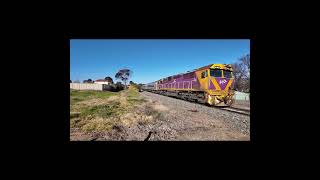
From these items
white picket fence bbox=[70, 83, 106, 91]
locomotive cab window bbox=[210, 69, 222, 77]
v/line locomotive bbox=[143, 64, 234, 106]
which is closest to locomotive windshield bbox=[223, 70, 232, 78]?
v/line locomotive bbox=[143, 64, 234, 106]

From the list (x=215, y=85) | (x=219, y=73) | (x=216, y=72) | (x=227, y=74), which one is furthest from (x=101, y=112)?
(x=227, y=74)

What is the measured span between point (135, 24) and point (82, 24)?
678 millimetres

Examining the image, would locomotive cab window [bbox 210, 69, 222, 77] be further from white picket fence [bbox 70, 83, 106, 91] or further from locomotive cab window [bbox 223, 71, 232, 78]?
white picket fence [bbox 70, 83, 106, 91]

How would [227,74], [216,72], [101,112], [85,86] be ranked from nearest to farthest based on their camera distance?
[101,112] → [216,72] → [227,74] → [85,86]

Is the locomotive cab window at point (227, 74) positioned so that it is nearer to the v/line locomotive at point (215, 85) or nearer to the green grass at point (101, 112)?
the v/line locomotive at point (215, 85)

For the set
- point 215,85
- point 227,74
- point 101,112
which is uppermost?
point 227,74

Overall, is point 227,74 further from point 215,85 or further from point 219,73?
point 215,85

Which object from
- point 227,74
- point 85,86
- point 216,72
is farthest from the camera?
point 85,86

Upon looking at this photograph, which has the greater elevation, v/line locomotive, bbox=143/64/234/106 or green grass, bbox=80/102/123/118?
v/line locomotive, bbox=143/64/234/106

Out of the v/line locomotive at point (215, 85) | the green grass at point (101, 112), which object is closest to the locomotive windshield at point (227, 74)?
the v/line locomotive at point (215, 85)

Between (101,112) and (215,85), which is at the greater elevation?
(215,85)
